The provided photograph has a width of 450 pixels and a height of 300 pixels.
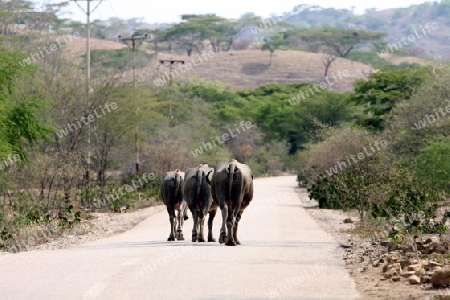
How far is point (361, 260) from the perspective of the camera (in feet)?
54.6

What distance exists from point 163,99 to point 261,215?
172ft

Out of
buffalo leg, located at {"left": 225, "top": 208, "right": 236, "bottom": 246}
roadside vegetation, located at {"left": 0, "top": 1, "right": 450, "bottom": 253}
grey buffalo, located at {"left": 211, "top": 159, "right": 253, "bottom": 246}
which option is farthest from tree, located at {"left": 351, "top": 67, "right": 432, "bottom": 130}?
buffalo leg, located at {"left": 225, "top": 208, "right": 236, "bottom": 246}

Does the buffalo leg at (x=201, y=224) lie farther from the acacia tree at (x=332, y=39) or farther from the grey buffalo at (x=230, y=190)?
the acacia tree at (x=332, y=39)

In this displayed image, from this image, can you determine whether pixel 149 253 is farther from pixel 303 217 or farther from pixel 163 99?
pixel 163 99

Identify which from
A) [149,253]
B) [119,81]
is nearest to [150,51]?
[119,81]

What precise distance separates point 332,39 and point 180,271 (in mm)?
146167

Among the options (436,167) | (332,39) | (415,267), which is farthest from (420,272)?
(332,39)

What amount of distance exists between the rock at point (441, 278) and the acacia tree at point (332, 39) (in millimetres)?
Result: 132470

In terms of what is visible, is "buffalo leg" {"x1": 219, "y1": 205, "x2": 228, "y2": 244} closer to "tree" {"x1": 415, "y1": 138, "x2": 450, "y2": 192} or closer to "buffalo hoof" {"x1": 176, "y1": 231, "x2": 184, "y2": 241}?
"buffalo hoof" {"x1": 176, "y1": 231, "x2": 184, "y2": 241}

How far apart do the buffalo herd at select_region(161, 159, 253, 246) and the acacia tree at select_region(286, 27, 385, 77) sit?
124022 mm

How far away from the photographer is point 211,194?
20531 millimetres

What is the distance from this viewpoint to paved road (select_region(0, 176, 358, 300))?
464 inches

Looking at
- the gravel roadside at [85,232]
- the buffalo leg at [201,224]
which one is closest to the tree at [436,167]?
the gravel roadside at [85,232]

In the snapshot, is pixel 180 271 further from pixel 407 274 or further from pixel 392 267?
pixel 407 274
